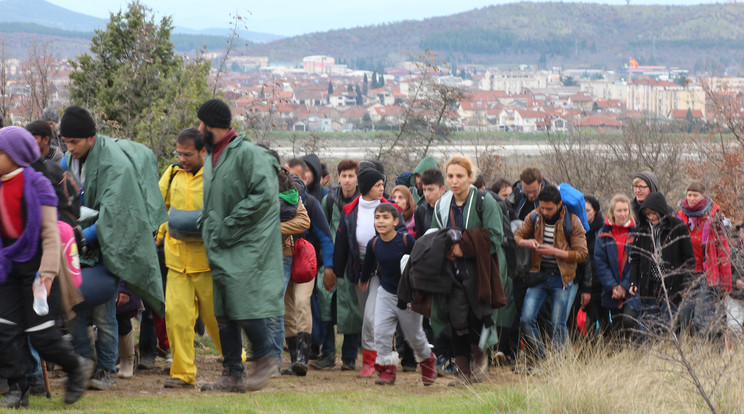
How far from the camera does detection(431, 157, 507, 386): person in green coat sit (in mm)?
7648

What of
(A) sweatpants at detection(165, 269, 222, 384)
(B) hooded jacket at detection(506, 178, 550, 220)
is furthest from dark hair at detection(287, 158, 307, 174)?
(A) sweatpants at detection(165, 269, 222, 384)

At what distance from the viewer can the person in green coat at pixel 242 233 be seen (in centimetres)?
670

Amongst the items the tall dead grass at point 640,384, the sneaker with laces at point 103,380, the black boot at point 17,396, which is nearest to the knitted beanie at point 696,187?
the tall dead grass at point 640,384

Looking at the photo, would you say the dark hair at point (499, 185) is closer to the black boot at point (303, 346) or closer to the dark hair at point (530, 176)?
the dark hair at point (530, 176)

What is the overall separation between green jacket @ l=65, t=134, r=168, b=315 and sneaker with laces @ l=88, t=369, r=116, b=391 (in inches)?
25.3

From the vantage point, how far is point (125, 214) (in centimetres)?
698

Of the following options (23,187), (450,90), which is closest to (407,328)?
(23,187)

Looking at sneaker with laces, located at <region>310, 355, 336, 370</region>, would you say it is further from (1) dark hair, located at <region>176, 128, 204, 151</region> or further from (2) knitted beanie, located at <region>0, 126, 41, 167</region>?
(2) knitted beanie, located at <region>0, 126, 41, 167</region>

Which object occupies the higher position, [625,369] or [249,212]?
[249,212]

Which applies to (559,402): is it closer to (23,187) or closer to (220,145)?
(220,145)

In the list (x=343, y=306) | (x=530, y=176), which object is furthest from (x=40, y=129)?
(x=530, y=176)

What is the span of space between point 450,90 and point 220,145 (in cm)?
1705

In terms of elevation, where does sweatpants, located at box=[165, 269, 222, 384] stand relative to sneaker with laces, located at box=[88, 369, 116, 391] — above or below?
above

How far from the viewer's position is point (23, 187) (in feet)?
19.7
